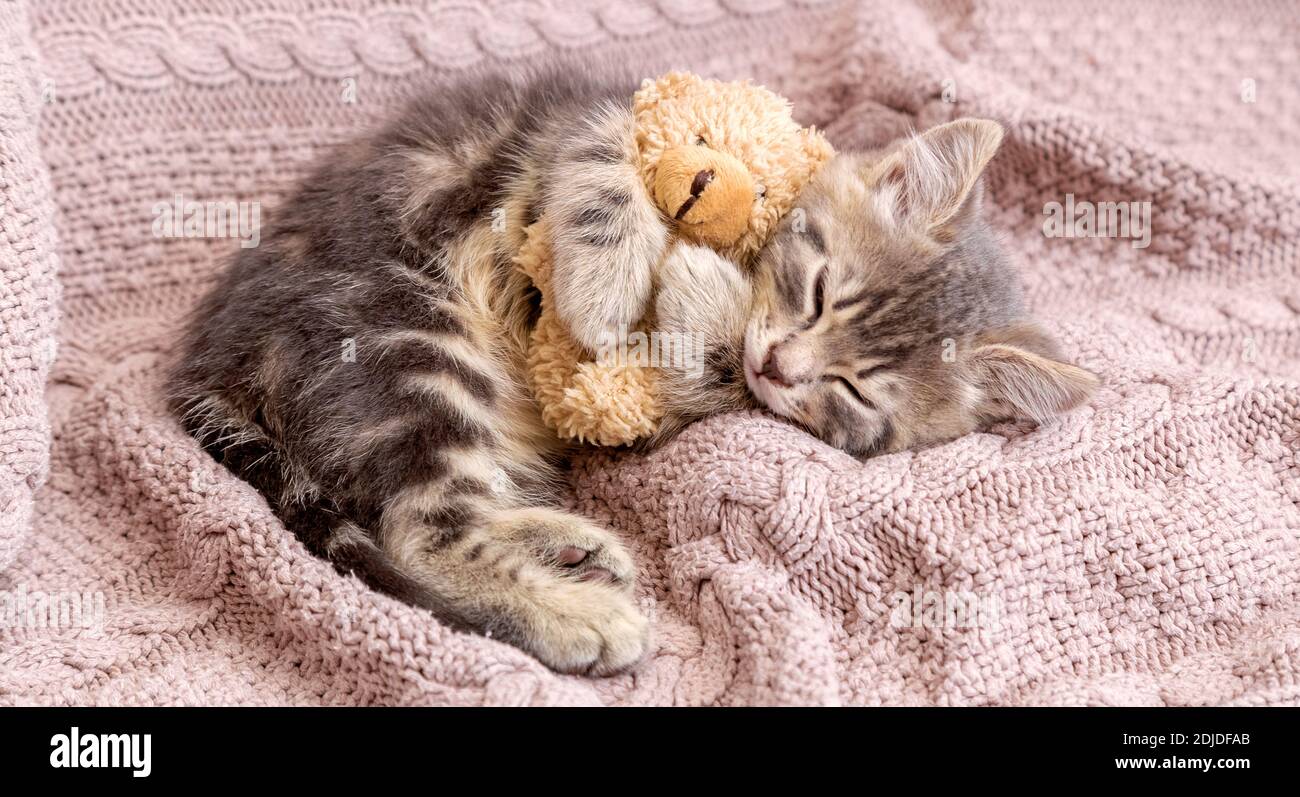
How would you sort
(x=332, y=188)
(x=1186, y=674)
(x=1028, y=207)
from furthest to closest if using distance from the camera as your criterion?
(x=1028, y=207), (x=332, y=188), (x=1186, y=674)

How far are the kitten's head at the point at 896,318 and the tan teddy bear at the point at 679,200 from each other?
0.08m

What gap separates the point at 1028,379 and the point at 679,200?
564 mm

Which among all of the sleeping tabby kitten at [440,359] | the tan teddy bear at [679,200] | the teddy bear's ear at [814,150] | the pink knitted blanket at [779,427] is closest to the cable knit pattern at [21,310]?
the pink knitted blanket at [779,427]

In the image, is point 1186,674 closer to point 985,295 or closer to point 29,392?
point 985,295

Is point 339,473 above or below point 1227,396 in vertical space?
below

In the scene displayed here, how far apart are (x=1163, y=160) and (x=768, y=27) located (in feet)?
2.67

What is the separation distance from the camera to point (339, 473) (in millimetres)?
1434

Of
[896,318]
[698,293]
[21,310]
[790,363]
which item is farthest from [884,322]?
[21,310]

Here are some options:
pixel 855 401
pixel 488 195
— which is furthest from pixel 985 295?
pixel 488 195

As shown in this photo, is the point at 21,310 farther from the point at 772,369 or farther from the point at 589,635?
the point at 772,369

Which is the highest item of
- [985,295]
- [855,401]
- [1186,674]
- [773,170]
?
[773,170]

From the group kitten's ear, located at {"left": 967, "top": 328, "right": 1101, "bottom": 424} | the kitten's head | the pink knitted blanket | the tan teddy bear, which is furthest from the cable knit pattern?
kitten's ear, located at {"left": 967, "top": 328, "right": 1101, "bottom": 424}

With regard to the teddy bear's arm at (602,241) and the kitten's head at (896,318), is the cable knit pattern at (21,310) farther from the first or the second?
the kitten's head at (896,318)

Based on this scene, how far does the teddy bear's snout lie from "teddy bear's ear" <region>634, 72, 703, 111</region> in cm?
11
